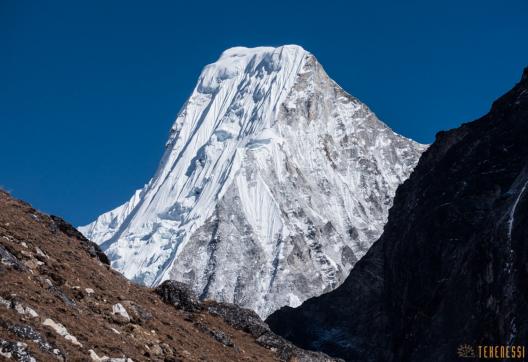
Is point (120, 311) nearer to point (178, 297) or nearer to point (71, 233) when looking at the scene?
point (71, 233)

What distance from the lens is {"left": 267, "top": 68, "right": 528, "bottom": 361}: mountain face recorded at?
213 ft

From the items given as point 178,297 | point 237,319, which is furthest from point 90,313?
point 237,319

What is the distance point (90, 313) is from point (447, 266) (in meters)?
50.3

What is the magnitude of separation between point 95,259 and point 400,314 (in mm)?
49415

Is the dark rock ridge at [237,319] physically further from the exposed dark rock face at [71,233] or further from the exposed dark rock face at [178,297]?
the exposed dark rock face at [71,233]

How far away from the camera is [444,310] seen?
74.8m

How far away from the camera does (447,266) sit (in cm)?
8156

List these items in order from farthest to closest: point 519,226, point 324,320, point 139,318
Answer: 1. point 324,320
2. point 519,226
3. point 139,318

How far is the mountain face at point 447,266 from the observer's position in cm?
6488

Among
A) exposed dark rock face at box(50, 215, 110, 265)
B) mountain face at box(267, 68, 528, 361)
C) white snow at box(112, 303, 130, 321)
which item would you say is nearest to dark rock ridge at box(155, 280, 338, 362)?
exposed dark rock face at box(50, 215, 110, 265)

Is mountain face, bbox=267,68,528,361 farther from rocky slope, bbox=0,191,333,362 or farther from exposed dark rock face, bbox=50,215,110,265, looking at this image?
exposed dark rock face, bbox=50,215,110,265

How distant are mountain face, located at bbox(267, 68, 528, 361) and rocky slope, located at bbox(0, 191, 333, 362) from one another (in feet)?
59.8

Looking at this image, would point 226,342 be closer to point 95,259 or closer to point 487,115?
point 95,259

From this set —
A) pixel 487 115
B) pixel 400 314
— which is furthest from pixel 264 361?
pixel 487 115
